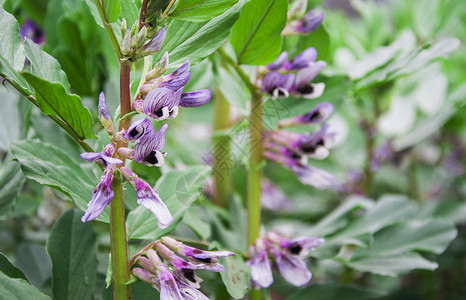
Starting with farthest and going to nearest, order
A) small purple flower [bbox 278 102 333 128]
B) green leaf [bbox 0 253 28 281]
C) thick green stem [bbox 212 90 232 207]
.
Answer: thick green stem [bbox 212 90 232 207]
small purple flower [bbox 278 102 333 128]
green leaf [bbox 0 253 28 281]

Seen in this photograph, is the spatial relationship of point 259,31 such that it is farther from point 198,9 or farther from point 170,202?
point 170,202

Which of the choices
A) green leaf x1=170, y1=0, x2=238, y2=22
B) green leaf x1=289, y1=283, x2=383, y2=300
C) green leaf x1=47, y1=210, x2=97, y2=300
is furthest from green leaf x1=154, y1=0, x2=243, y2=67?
green leaf x1=289, y1=283, x2=383, y2=300

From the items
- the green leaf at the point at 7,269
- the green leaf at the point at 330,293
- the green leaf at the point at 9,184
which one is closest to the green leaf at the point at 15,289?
the green leaf at the point at 7,269

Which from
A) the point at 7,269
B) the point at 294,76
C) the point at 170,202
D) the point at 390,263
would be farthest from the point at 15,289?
the point at 390,263

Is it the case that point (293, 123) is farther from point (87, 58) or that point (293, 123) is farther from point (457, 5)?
point (457, 5)

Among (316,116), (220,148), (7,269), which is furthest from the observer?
(220,148)

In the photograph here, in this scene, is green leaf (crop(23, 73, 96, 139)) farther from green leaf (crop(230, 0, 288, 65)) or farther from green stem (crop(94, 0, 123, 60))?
green leaf (crop(230, 0, 288, 65))

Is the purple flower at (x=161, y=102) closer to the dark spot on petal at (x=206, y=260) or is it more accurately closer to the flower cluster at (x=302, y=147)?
the dark spot on petal at (x=206, y=260)

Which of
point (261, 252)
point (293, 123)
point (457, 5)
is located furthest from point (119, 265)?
point (457, 5)
